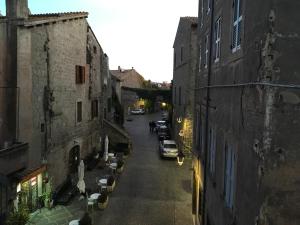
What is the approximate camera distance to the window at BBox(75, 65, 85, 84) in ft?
79.3

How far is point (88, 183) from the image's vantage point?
23.3 m

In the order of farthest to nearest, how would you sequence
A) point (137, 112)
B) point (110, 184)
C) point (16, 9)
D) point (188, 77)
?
point (137, 112)
point (188, 77)
point (110, 184)
point (16, 9)

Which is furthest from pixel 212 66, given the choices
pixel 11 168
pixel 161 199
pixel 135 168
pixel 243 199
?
pixel 135 168

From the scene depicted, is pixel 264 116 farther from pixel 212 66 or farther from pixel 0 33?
pixel 0 33

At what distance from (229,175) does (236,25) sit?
3490 millimetres

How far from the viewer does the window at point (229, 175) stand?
327 inches

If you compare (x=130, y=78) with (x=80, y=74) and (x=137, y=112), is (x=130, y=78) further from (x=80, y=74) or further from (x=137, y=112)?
(x=80, y=74)

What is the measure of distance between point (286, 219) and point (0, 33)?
1385 cm

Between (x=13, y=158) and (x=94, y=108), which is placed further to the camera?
(x=94, y=108)

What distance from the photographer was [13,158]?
49.5ft

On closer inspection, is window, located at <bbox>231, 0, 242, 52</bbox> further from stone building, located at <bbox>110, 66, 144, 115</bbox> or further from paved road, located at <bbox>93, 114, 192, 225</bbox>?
stone building, located at <bbox>110, 66, 144, 115</bbox>

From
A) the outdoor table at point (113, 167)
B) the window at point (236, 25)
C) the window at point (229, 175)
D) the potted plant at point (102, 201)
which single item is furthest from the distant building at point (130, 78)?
the window at point (236, 25)

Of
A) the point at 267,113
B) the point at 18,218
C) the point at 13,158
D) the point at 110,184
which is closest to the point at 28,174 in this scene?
the point at 13,158

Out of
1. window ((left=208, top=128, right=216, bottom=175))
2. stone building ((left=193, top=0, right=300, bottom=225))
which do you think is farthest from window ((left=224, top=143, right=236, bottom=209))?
window ((left=208, top=128, right=216, bottom=175))
